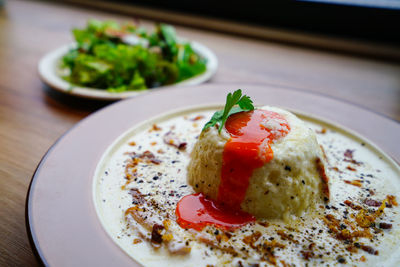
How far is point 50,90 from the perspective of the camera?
2.44 m

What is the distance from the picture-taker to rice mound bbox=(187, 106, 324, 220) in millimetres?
1312

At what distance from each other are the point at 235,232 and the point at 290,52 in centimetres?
236

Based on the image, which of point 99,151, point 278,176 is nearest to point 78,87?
point 99,151

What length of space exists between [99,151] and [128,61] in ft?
3.76

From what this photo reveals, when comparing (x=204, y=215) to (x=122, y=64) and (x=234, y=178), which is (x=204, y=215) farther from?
(x=122, y=64)

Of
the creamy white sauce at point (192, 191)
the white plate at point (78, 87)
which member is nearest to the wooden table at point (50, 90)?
the white plate at point (78, 87)

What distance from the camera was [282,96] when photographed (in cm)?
199

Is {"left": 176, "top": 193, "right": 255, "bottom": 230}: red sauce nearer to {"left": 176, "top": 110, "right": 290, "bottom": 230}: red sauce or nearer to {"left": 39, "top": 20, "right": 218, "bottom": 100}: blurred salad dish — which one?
{"left": 176, "top": 110, "right": 290, "bottom": 230}: red sauce

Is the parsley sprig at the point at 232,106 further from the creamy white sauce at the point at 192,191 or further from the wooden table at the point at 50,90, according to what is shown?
the wooden table at the point at 50,90

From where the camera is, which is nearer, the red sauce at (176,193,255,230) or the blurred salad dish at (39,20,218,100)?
the red sauce at (176,193,255,230)

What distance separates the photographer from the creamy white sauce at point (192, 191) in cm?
114

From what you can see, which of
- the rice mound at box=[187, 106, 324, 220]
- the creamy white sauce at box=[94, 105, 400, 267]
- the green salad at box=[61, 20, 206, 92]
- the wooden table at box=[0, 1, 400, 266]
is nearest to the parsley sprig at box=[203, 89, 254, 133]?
the rice mound at box=[187, 106, 324, 220]

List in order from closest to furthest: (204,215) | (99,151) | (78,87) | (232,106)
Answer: (204,215)
(232,106)
(99,151)
(78,87)

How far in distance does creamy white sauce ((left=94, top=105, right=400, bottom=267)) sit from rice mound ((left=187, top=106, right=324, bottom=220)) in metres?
0.06
